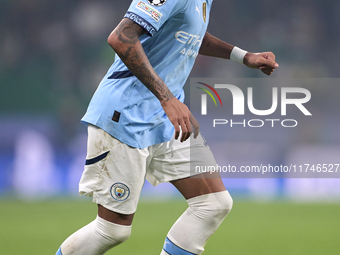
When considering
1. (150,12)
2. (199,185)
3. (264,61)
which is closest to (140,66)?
(150,12)

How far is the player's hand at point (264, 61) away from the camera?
286cm

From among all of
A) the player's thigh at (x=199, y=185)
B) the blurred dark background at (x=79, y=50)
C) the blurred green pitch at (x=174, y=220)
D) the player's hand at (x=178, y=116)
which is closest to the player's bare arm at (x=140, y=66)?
the player's hand at (x=178, y=116)

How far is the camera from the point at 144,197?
21.5ft

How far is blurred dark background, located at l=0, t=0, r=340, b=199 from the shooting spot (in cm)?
723

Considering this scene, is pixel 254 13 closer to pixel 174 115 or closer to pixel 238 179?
pixel 238 179

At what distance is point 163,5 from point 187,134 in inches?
21.4

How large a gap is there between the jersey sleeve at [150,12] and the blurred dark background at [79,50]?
5.07 metres

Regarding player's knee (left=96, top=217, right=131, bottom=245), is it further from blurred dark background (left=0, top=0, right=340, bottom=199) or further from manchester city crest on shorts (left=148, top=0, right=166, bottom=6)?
blurred dark background (left=0, top=0, right=340, bottom=199)

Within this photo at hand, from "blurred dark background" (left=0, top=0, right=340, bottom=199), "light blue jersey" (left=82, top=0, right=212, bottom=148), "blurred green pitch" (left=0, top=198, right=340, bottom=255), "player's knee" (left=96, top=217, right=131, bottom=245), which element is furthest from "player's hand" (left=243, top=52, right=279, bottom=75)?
"blurred dark background" (left=0, top=0, right=340, bottom=199)

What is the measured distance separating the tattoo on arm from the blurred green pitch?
1.99 meters

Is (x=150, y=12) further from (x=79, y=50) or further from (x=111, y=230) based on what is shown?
(x=79, y=50)

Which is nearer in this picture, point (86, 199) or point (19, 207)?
point (19, 207)

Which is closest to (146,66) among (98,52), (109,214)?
(109,214)

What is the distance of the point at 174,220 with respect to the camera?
17.2 feet
